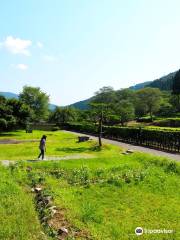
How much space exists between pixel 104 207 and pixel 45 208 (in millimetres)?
2238

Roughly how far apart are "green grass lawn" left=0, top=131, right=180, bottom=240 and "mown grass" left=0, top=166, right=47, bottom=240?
0.03 m

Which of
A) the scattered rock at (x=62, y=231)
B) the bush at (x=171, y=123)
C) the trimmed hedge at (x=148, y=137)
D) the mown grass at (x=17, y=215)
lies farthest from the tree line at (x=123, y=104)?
the scattered rock at (x=62, y=231)

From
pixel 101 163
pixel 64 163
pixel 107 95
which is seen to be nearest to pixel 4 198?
pixel 64 163

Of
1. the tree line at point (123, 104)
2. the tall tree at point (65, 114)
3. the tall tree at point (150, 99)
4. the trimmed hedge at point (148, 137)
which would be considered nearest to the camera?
the trimmed hedge at point (148, 137)

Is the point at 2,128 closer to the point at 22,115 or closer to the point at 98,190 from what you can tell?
the point at 22,115

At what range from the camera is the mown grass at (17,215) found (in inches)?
327

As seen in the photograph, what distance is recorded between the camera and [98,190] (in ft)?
45.6

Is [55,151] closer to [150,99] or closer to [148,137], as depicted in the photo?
[148,137]

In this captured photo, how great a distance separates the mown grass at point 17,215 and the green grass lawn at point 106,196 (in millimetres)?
27

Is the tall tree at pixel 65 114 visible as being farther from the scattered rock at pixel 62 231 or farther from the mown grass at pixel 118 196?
the scattered rock at pixel 62 231

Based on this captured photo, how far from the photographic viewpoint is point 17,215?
384 inches

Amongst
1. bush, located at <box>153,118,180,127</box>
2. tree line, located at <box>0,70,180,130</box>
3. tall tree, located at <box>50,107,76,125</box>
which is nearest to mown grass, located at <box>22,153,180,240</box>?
bush, located at <box>153,118,180,127</box>

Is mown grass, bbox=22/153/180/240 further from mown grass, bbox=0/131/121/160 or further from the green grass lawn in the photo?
mown grass, bbox=0/131/121/160

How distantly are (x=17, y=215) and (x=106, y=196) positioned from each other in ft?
14.5
